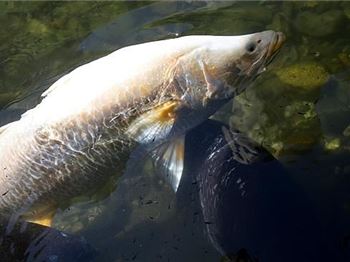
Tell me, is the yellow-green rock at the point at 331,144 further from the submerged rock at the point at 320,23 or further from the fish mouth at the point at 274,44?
the fish mouth at the point at 274,44

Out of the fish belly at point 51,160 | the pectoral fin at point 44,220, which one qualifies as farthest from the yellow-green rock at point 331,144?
the pectoral fin at point 44,220

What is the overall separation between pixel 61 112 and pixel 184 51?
0.85m

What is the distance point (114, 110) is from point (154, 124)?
10.3 inches

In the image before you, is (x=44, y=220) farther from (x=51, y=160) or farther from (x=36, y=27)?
(x=36, y=27)

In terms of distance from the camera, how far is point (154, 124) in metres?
3.26

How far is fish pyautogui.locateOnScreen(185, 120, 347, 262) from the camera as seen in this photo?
318cm

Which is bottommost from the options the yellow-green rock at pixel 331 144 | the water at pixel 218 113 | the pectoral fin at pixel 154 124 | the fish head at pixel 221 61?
the yellow-green rock at pixel 331 144

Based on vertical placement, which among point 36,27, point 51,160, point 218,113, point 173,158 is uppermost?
point 36,27

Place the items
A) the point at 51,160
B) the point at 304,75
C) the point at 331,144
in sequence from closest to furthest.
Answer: the point at 51,160
the point at 331,144
the point at 304,75

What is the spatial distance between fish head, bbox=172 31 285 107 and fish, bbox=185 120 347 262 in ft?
2.24

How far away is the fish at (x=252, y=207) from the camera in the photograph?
10.4 feet

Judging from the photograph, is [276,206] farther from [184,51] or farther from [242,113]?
[242,113]

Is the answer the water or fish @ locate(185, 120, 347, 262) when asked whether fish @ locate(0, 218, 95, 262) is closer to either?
the water

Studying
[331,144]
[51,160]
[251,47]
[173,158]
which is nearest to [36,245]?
[51,160]
